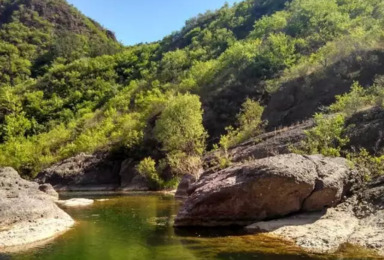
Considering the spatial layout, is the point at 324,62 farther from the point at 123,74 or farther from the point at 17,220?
the point at 123,74

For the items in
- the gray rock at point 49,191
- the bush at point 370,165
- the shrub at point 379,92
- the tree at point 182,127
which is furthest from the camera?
the tree at point 182,127

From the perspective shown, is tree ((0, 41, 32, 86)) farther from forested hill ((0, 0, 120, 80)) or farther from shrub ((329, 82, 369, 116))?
shrub ((329, 82, 369, 116))

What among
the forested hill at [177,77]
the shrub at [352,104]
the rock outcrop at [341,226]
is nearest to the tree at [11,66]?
the forested hill at [177,77]

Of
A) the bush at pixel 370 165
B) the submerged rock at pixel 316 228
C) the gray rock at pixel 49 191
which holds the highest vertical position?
the bush at pixel 370 165

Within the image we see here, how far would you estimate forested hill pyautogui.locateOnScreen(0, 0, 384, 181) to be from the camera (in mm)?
59938

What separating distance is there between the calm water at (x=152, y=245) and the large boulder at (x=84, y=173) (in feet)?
142

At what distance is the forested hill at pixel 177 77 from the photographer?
59.9 meters

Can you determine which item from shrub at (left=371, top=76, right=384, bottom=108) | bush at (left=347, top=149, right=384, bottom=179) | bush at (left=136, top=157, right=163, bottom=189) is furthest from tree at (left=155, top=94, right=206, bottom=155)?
bush at (left=347, top=149, right=384, bottom=179)

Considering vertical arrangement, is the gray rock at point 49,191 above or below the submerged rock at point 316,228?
above

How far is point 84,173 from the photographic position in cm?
7494

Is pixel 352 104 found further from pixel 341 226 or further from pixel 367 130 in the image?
pixel 341 226

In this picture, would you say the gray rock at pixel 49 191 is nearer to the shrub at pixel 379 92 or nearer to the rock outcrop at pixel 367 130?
the rock outcrop at pixel 367 130

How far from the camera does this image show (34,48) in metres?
149

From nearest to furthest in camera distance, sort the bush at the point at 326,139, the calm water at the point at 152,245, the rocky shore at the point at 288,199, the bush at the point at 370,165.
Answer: the calm water at the point at 152,245 < the rocky shore at the point at 288,199 < the bush at the point at 370,165 < the bush at the point at 326,139
